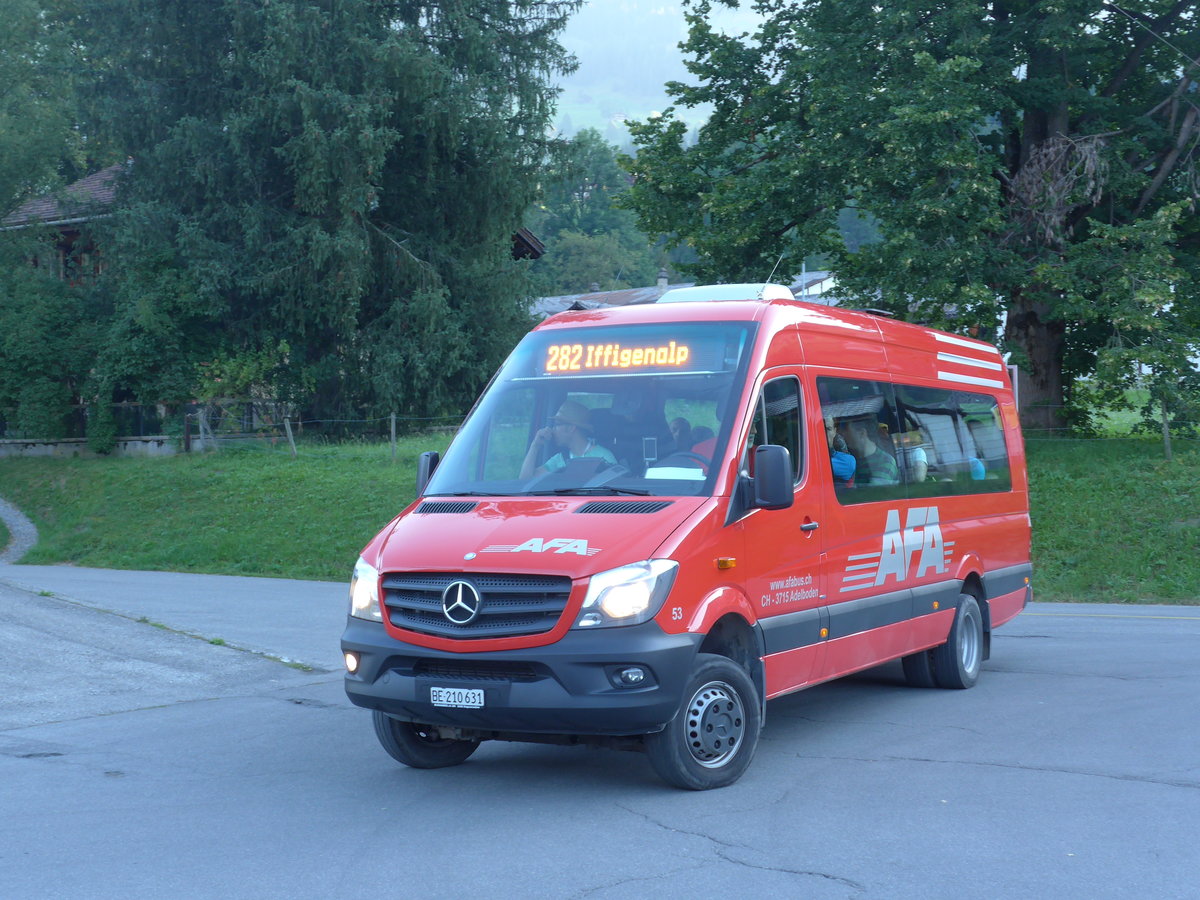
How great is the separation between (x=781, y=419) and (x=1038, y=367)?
19.0 metres

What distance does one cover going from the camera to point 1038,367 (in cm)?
2562

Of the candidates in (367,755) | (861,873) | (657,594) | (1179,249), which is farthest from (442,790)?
(1179,249)

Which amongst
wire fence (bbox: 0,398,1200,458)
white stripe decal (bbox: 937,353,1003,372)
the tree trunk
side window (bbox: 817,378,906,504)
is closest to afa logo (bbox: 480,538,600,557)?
side window (bbox: 817,378,906,504)

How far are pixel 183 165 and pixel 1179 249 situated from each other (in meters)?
24.3

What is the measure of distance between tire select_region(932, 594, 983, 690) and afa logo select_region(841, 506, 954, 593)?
0.56 m

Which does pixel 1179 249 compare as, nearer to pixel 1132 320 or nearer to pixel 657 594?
pixel 1132 320

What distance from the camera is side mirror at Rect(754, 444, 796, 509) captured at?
23.8 ft

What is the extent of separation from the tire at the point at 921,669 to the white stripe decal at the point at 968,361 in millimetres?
2425

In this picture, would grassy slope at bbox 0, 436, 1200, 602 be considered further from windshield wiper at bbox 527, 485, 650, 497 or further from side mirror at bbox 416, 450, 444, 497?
windshield wiper at bbox 527, 485, 650, 497

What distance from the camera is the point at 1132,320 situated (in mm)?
21094

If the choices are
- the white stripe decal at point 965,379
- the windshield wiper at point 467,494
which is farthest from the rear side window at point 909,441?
the windshield wiper at point 467,494

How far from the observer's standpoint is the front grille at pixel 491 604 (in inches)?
264

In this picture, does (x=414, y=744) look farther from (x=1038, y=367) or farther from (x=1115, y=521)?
(x=1038, y=367)

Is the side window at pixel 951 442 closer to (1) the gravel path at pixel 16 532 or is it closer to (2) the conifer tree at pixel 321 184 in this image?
(1) the gravel path at pixel 16 532
